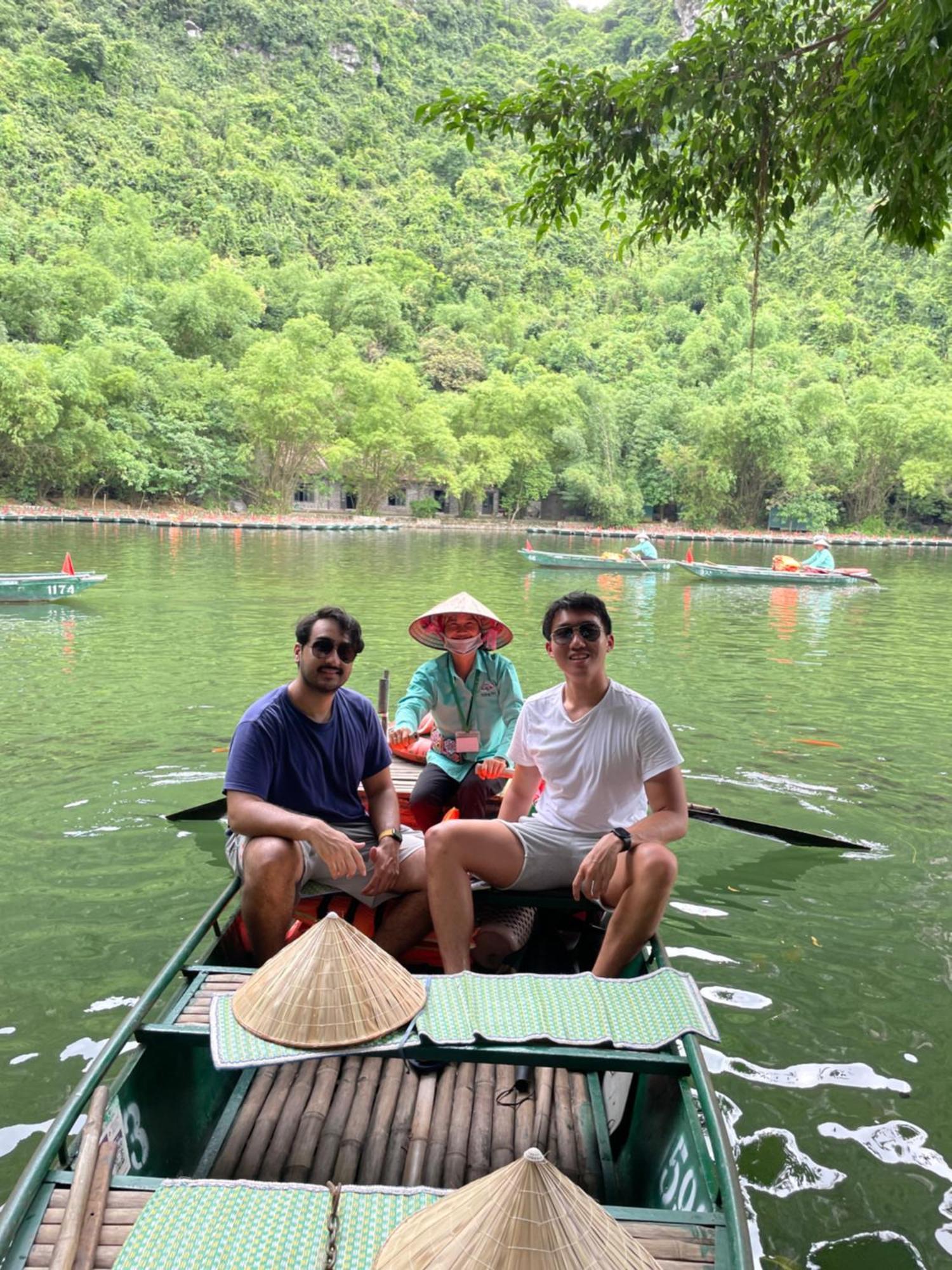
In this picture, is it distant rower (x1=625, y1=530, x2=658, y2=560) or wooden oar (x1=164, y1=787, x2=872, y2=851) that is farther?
distant rower (x1=625, y1=530, x2=658, y2=560)

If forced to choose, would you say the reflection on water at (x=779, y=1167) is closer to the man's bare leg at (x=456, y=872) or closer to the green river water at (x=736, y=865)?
the green river water at (x=736, y=865)

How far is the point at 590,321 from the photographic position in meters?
73.6

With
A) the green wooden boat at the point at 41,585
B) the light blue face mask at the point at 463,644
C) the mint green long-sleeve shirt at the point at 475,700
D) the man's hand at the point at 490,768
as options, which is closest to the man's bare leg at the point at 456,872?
the man's hand at the point at 490,768

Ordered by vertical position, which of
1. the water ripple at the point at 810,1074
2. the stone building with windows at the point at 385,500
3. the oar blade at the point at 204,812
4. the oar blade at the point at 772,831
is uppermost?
the stone building with windows at the point at 385,500

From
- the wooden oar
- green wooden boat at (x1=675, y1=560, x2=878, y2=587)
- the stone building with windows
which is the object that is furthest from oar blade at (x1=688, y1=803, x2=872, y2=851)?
the stone building with windows

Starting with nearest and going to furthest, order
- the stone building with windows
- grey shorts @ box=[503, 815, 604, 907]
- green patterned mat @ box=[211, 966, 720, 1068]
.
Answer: green patterned mat @ box=[211, 966, 720, 1068], grey shorts @ box=[503, 815, 604, 907], the stone building with windows

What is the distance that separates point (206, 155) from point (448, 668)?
82542 mm

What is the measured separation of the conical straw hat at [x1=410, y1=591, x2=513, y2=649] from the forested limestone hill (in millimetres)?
21969

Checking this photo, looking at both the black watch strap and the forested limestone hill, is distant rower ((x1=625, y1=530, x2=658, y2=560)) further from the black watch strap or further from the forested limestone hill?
the black watch strap

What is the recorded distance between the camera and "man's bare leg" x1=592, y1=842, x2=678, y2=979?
9.57ft

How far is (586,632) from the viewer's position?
10.6 ft

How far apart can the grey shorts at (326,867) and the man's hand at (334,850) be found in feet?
0.44

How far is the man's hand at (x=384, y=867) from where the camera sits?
3.38 meters

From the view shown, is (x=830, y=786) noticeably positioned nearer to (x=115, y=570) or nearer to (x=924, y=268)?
(x=115, y=570)
